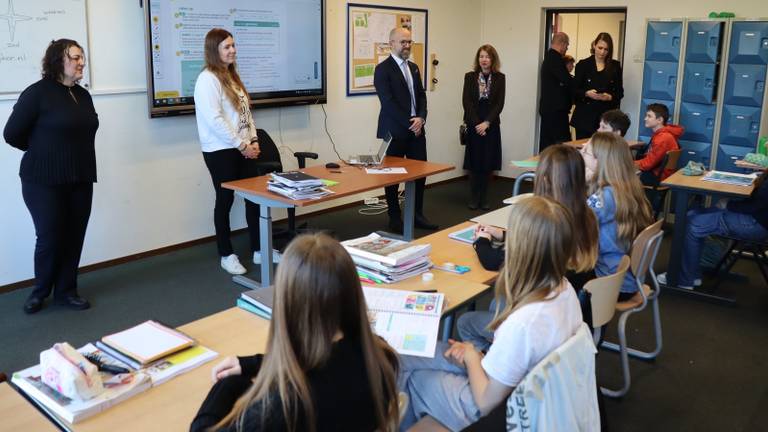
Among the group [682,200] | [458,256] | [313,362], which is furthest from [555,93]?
[313,362]

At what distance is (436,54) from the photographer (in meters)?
7.46

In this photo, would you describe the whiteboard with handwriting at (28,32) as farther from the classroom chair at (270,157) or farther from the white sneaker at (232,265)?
the white sneaker at (232,265)

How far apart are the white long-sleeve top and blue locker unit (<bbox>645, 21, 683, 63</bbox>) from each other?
12.5 ft

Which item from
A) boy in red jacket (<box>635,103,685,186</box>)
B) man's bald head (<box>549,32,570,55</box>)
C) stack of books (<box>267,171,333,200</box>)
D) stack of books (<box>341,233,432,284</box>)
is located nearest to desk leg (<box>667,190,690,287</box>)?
boy in red jacket (<box>635,103,685,186</box>)

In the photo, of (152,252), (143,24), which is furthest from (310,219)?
(143,24)

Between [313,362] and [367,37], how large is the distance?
5520 millimetres

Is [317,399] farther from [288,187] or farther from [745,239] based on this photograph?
[745,239]

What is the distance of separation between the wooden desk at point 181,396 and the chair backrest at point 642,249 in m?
1.73

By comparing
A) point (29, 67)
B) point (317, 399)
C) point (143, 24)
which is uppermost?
point (143, 24)

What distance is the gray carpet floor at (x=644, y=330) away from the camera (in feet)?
10.4

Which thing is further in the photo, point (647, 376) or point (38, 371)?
point (647, 376)

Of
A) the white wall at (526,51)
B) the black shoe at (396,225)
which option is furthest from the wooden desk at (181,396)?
the white wall at (526,51)

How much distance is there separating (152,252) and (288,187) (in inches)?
67.5

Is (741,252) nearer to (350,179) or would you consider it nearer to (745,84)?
(745,84)
